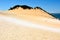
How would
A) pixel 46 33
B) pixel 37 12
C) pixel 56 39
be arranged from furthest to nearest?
pixel 37 12 < pixel 46 33 < pixel 56 39

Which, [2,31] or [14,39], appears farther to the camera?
[2,31]

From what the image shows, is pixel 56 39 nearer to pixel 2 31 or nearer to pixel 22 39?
pixel 22 39

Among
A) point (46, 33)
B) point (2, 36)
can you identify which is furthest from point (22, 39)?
point (46, 33)

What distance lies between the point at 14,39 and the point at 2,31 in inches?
62.1

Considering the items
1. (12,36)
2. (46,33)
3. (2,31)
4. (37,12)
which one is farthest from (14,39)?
(37,12)

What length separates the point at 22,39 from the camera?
33.8 ft

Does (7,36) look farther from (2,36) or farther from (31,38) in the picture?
(31,38)

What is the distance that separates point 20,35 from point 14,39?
81 centimetres

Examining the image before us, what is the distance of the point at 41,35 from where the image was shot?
11.3 m

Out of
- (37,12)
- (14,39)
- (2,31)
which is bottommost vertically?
(14,39)

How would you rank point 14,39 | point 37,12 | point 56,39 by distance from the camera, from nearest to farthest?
point 14,39 → point 56,39 → point 37,12

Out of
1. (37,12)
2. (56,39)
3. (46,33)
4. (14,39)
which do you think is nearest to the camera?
(14,39)

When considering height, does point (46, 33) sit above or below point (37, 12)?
below

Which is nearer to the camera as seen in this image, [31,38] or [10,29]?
[31,38]
